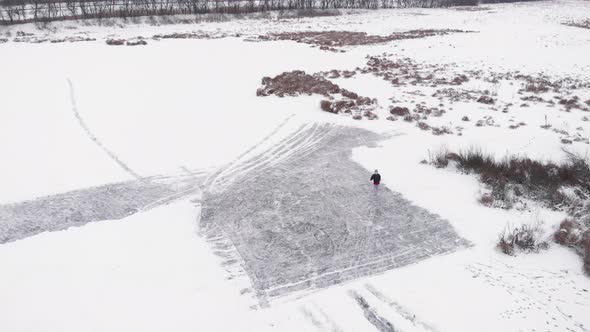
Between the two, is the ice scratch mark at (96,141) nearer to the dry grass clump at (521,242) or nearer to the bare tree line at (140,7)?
the dry grass clump at (521,242)

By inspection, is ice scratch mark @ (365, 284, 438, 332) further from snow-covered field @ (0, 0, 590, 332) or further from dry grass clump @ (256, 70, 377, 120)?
dry grass clump @ (256, 70, 377, 120)

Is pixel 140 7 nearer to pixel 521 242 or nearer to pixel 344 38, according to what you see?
pixel 344 38

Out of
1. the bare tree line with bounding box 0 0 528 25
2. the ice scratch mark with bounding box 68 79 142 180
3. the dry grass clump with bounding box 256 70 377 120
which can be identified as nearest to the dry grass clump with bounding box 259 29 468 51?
the dry grass clump with bounding box 256 70 377 120

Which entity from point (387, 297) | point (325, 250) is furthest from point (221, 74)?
point (387, 297)

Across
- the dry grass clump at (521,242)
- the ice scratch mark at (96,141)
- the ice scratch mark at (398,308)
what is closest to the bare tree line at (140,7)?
the ice scratch mark at (96,141)

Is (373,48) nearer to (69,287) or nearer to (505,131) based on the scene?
(505,131)

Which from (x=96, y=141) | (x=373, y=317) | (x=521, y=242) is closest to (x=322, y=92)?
(x=96, y=141)
